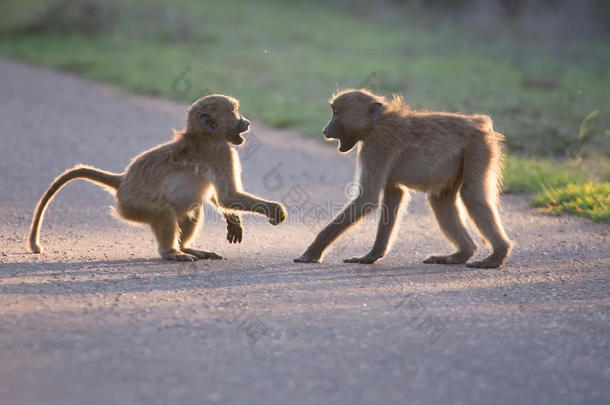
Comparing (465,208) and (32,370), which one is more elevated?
(465,208)

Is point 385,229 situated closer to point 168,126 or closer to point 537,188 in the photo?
point 537,188

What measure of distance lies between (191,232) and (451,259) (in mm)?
1868

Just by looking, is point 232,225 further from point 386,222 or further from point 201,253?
point 386,222

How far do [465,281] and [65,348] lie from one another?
2.65 m

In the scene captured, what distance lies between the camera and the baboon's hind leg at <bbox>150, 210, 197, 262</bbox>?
5598 mm

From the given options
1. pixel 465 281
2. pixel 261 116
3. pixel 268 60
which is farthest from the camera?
pixel 268 60

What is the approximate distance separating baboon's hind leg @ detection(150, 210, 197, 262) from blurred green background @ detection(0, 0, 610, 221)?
4.20 metres

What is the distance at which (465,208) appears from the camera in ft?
18.7

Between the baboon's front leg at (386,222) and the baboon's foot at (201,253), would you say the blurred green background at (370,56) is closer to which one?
the baboon's front leg at (386,222)

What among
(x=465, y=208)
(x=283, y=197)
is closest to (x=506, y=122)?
(x=283, y=197)

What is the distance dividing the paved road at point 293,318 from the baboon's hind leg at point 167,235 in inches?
5.3

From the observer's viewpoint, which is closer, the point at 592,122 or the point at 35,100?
the point at 592,122

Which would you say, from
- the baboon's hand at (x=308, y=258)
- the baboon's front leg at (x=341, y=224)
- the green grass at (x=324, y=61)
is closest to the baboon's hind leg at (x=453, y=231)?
the baboon's front leg at (x=341, y=224)

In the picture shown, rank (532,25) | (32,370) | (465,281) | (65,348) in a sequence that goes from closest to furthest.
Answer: (32,370) → (65,348) → (465,281) → (532,25)
